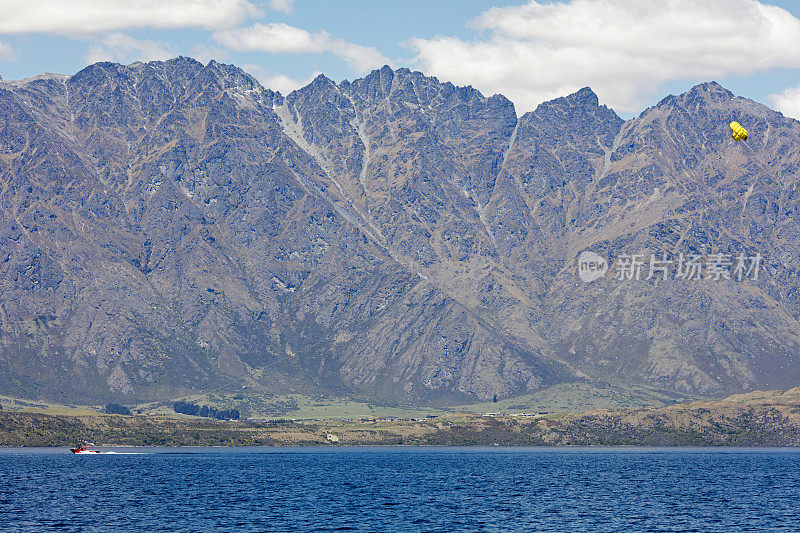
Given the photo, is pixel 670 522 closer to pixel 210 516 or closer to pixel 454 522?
pixel 454 522

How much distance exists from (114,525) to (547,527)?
73.3 meters

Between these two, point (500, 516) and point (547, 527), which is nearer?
point (547, 527)

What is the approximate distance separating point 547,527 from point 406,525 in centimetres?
2415

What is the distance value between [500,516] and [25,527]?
274ft

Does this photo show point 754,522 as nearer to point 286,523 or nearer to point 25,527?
point 286,523

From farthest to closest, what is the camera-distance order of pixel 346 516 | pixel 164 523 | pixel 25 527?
pixel 346 516, pixel 164 523, pixel 25 527

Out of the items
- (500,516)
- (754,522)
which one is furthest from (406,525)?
(754,522)

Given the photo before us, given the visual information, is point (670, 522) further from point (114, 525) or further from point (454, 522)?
point (114, 525)

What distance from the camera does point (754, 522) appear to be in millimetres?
191500

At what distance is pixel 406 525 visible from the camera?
609 ft

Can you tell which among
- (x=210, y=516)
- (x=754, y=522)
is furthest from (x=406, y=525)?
(x=754, y=522)

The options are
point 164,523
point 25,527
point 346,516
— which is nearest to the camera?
point 25,527

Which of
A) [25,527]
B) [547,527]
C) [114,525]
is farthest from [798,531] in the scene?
[25,527]

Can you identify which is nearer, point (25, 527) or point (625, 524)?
point (25, 527)
